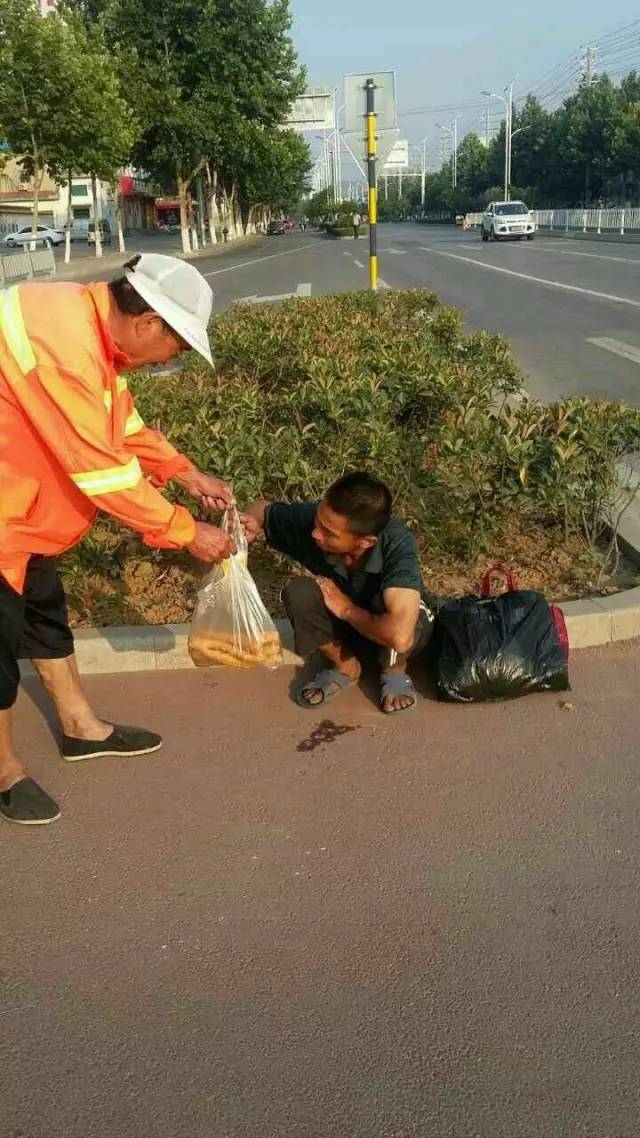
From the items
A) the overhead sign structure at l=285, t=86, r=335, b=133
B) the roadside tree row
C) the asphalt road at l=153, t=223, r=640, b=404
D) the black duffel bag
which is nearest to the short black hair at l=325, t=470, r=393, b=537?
the black duffel bag

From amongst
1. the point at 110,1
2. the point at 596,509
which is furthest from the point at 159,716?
the point at 110,1

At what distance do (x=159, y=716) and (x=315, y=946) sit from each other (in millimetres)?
1462

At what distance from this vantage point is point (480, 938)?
260cm

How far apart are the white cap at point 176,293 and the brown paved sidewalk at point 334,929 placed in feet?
A: 4.90

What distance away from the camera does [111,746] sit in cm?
357

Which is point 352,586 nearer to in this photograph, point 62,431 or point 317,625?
point 317,625

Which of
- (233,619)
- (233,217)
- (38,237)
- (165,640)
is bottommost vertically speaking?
(165,640)

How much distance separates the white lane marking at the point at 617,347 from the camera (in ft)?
37.8

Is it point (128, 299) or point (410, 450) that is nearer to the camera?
point (128, 299)

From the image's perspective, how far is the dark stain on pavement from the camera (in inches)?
142

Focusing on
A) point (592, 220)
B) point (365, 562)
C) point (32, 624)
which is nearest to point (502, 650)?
point (365, 562)

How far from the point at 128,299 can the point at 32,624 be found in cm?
118

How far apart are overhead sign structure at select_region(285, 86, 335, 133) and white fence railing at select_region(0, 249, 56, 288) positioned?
115 ft

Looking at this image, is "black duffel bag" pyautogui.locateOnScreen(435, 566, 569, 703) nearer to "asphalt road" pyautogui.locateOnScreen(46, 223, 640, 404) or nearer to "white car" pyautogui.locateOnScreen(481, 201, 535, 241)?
"asphalt road" pyautogui.locateOnScreen(46, 223, 640, 404)
